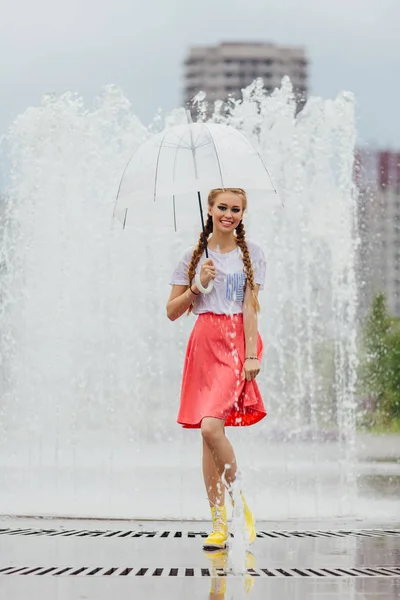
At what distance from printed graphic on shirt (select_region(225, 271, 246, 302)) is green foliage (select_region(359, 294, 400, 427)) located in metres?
22.9

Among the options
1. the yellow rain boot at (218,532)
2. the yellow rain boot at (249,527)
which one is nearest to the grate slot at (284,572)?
the yellow rain boot at (249,527)

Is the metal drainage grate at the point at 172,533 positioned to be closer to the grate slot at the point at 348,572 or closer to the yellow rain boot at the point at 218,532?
the yellow rain boot at the point at 218,532

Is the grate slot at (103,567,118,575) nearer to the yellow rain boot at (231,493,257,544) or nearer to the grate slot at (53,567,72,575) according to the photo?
the grate slot at (53,567,72,575)

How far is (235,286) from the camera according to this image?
5266 millimetres

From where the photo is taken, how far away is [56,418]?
36.1 feet

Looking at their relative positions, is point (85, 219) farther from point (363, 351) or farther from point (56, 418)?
point (363, 351)

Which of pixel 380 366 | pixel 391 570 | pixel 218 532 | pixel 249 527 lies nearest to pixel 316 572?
pixel 391 570

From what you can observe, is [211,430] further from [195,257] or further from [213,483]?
[195,257]

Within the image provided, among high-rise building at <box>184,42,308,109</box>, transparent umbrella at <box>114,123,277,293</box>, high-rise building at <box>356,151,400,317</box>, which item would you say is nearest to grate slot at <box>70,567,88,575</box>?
transparent umbrella at <box>114,123,277,293</box>

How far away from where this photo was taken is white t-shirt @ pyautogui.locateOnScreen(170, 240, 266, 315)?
527 cm

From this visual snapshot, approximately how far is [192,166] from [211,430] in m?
1.29

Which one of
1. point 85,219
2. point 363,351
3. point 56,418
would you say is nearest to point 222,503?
point 56,418

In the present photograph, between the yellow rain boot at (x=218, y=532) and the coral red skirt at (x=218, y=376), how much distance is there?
40 cm

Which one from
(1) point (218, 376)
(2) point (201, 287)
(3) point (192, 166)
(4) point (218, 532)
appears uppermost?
(3) point (192, 166)
